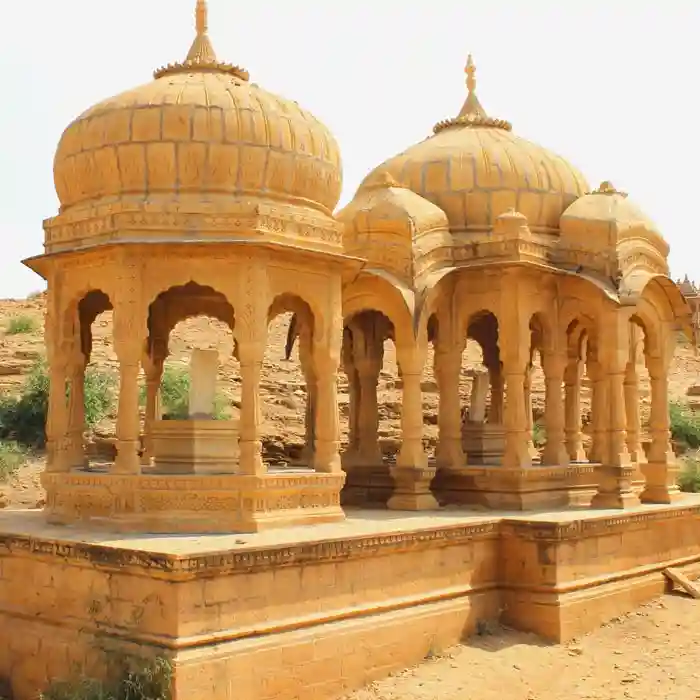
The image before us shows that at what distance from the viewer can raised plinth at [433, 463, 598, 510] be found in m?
12.5

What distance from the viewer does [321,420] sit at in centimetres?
1077

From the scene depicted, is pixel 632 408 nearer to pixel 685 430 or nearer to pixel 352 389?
pixel 352 389

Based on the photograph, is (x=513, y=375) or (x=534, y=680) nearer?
(x=534, y=680)

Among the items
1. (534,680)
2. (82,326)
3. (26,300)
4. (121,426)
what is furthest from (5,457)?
(26,300)

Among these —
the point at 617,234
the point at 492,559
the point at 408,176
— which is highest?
the point at 408,176

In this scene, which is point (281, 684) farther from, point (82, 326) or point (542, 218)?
point (542, 218)

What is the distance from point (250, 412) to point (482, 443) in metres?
4.82

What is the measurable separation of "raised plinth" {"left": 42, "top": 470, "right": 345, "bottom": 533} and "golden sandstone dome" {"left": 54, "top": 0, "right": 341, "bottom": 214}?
9.11 feet

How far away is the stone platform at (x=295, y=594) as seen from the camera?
26.7ft

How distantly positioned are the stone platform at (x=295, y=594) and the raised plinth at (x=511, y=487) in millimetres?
767

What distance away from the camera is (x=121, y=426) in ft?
33.1

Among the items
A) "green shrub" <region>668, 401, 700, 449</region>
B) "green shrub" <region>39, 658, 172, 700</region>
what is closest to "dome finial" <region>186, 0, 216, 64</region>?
"green shrub" <region>39, 658, 172, 700</region>

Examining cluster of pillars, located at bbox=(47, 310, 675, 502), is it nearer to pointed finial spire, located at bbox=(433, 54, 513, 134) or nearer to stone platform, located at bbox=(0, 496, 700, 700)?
stone platform, located at bbox=(0, 496, 700, 700)

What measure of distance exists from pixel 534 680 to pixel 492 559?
1.76 meters
